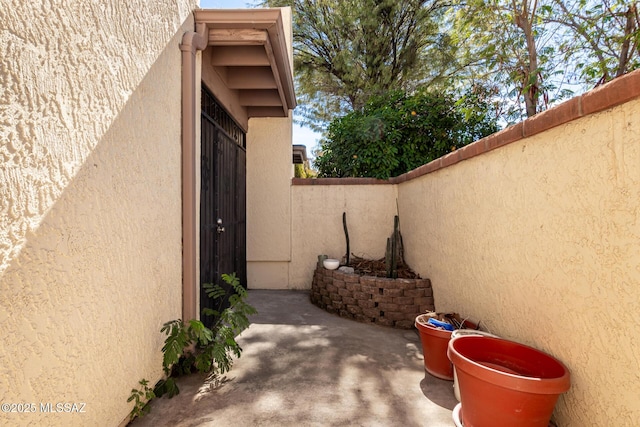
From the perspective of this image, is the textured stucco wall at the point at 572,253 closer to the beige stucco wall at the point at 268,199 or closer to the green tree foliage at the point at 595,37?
the green tree foliage at the point at 595,37

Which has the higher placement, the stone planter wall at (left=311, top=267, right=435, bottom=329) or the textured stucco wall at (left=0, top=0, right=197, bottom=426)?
the textured stucco wall at (left=0, top=0, right=197, bottom=426)

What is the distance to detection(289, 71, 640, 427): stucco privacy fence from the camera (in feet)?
4.95

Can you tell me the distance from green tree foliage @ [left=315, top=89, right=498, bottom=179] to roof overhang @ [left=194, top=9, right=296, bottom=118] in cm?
158

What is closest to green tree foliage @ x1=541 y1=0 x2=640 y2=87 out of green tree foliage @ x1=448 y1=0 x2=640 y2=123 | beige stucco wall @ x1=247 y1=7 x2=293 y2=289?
green tree foliage @ x1=448 y1=0 x2=640 y2=123

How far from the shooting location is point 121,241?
1.91 meters

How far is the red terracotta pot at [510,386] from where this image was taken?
1686 millimetres

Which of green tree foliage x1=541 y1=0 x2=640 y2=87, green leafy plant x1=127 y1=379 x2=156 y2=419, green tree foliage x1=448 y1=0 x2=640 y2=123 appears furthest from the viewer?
green tree foliage x1=448 y1=0 x2=640 y2=123

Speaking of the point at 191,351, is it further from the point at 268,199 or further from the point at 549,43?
the point at 549,43

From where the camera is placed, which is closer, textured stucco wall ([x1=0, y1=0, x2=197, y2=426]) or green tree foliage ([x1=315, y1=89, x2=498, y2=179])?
textured stucco wall ([x1=0, y1=0, x2=197, y2=426])

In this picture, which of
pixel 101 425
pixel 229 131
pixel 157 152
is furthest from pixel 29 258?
pixel 229 131

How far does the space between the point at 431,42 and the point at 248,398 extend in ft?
36.6

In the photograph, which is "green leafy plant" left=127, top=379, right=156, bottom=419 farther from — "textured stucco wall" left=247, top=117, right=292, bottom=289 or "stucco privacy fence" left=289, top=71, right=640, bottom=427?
"textured stucco wall" left=247, top=117, right=292, bottom=289

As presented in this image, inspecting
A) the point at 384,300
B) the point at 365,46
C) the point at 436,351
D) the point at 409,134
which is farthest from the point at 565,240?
the point at 365,46

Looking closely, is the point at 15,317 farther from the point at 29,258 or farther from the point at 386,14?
the point at 386,14
